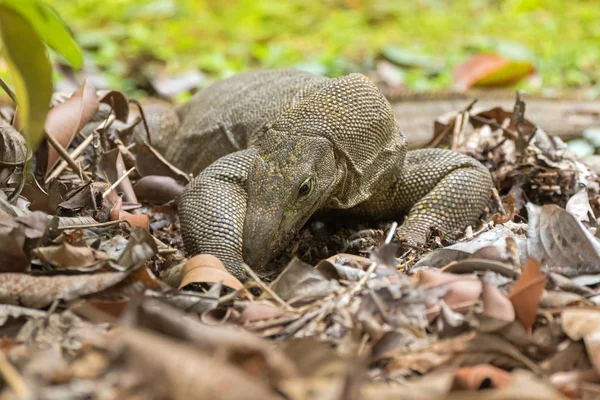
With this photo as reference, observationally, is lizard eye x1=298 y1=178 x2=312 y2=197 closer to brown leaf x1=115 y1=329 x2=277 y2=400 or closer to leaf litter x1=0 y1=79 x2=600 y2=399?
leaf litter x1=0 y1=79 x2=600 y2=399

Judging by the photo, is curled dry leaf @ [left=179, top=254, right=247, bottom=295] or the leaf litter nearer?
the leaf litter

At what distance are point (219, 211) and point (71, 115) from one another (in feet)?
3.47

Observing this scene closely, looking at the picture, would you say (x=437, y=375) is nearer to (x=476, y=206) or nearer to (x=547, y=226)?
(x=547, y=226)

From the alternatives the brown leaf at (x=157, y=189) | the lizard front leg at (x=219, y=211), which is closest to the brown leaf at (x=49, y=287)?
the lizard front leg at (x=219, y=211)

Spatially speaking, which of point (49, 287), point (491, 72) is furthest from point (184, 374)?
point (491, 72)

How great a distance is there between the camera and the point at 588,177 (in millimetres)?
4324

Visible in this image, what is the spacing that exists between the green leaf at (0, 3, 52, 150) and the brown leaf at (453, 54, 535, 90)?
6996mm

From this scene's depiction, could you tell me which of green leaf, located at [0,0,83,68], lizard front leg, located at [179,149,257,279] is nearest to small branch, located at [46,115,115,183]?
lizard front leg, located at [179,149,257,279]

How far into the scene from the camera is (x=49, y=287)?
2.38 metres

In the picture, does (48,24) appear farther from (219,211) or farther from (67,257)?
(219,211)

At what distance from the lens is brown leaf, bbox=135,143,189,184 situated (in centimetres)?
420

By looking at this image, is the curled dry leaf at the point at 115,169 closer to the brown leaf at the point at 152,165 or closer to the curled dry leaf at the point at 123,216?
the brown leaf at the point at 152,165

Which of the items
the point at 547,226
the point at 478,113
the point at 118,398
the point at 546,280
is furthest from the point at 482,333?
the point at 478,113

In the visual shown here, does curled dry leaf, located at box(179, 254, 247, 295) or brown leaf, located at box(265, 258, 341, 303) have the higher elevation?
brown leaf, located at box(265, 258, 341, 303)
